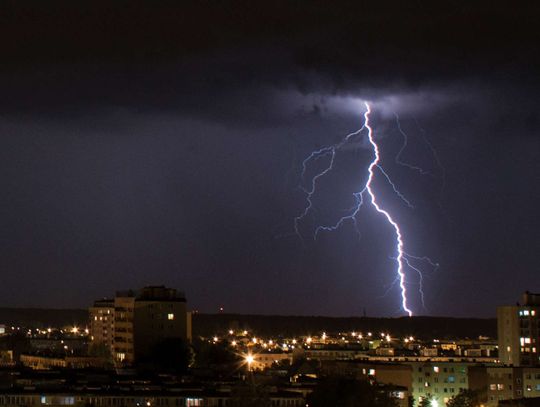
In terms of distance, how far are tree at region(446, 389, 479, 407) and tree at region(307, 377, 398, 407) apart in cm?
1144

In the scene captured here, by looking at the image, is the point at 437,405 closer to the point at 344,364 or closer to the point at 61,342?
the point at 344,364

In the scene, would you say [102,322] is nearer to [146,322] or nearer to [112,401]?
[146,322]

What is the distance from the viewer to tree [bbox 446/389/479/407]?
219 feet

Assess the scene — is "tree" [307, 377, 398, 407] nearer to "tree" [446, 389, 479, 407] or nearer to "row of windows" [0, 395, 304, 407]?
"row of windows" [0, 395, 304, 407]

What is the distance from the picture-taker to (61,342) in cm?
12031

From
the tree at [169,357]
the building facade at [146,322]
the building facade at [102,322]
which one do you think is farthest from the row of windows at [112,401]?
the building facade at [102,322]

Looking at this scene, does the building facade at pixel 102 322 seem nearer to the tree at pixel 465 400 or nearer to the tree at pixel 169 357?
the tree at pixel 169 357

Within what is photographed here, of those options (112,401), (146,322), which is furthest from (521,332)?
(112,401)

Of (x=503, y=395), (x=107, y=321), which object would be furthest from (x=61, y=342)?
(x=503, y=395)

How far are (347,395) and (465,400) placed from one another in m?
15.6

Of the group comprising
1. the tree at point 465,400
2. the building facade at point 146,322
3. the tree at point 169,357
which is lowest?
the tree at point 465,400

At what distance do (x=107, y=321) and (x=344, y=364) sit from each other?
30628 millimetres

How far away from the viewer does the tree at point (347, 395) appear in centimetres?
5275

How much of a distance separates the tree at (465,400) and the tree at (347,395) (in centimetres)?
1144
